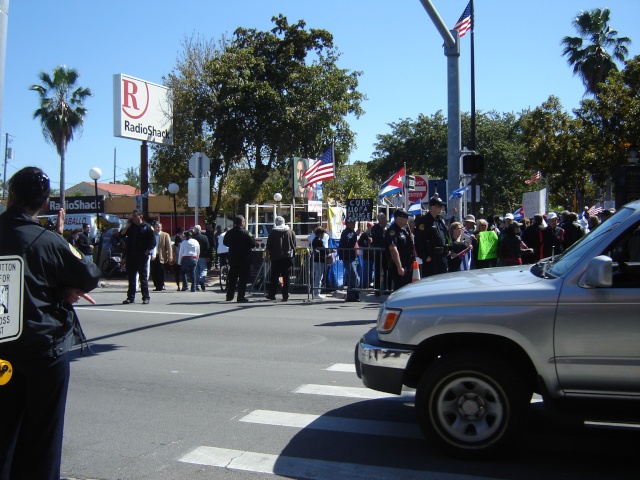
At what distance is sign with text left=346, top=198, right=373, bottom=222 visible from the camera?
16.5 meters

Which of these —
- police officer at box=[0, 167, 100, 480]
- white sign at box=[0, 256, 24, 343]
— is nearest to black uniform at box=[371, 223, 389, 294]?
police officer at box=[0, 167, 100, 480]

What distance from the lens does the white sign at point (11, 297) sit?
2.91m

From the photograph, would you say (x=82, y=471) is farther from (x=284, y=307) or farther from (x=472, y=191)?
(x=472, y=191)

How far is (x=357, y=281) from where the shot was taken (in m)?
14.0

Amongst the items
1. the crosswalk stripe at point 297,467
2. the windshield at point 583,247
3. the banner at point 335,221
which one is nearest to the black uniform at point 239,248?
the banner at point 335,221

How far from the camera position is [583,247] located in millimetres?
4715

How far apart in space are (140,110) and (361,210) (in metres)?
8.29

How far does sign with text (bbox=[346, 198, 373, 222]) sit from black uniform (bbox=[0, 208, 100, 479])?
43.3 ft

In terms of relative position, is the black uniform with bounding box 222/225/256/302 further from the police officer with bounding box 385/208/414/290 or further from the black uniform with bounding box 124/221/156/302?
the police officer with bounding box 385/208/414/290

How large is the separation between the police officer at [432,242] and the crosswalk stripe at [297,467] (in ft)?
18.9

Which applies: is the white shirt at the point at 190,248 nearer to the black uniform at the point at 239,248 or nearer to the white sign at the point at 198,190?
the white sign at the point at 198,190

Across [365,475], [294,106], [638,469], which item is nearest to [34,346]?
[365,475]

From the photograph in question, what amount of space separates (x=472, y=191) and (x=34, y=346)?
20.8m

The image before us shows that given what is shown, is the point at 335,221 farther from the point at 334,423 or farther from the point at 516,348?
the point at 516,348
